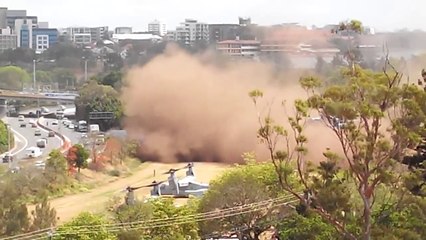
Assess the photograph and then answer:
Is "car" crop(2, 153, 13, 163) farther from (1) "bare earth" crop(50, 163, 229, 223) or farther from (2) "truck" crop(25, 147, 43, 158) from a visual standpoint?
(1) "bare earth" crop(50, 163, 229, 223)

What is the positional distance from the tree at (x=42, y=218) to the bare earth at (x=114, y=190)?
1266mm

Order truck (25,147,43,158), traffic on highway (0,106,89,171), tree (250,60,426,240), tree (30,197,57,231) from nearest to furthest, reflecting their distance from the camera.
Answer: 1. tree (250,60,426,240)
2. tree (30,197,57,231)
3. traffic on highway (0,106,89,171)
4. truck (25,147,43,158)

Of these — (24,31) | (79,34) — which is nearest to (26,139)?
(24,31)

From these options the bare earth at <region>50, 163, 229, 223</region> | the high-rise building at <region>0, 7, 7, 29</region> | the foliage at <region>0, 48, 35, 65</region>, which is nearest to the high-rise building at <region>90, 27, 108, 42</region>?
the high-rise building at <region>0, 7, 7, 29</region>

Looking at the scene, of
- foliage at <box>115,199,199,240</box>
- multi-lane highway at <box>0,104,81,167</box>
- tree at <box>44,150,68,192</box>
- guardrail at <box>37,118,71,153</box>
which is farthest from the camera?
guardrail at <box>37,118,71,153</box>

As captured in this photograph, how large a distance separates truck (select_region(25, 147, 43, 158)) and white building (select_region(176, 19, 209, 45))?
8.81 metres

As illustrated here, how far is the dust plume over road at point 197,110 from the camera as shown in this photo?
15266 mm

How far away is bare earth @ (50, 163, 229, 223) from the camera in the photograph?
10.8 meters

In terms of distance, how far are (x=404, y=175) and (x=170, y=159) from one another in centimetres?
993

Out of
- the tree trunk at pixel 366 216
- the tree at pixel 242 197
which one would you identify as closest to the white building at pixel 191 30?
the tree at pixel 242 197

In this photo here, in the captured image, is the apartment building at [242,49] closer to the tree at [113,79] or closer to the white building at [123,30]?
the tree at [113,79]

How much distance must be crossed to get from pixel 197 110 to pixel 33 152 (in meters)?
3.07

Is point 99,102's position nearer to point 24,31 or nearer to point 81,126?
point 81,126

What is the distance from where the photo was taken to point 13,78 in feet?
76.3
